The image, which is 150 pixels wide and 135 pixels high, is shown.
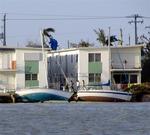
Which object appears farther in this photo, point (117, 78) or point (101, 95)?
point (117, 78)

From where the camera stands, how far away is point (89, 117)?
55.7 meters

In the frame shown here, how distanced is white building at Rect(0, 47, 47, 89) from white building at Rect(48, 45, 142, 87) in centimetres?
250

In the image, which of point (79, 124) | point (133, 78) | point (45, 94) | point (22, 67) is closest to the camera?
point (79, 124)

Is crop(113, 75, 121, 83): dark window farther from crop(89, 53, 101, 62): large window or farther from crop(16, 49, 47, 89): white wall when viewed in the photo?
crop(16, 49, 47, 89): white wall

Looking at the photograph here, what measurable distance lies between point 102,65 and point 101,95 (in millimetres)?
16754

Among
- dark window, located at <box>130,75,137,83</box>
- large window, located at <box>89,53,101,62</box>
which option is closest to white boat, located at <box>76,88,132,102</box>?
Answer: large window, located at <box>89,53,101,62</box>

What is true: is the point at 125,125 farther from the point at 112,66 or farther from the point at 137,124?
the point at 112,66

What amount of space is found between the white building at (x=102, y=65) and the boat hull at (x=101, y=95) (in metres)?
13.3

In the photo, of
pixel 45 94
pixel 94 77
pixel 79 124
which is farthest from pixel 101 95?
pixel 79 124

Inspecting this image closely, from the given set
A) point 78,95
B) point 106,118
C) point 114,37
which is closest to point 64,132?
point 106,118

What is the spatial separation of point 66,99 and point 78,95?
1.61m

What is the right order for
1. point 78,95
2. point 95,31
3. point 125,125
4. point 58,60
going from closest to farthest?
point 125,125 → point 78,95 → point 58,60 → point 95,31

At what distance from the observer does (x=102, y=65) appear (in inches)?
3814

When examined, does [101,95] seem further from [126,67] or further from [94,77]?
[126,67]
